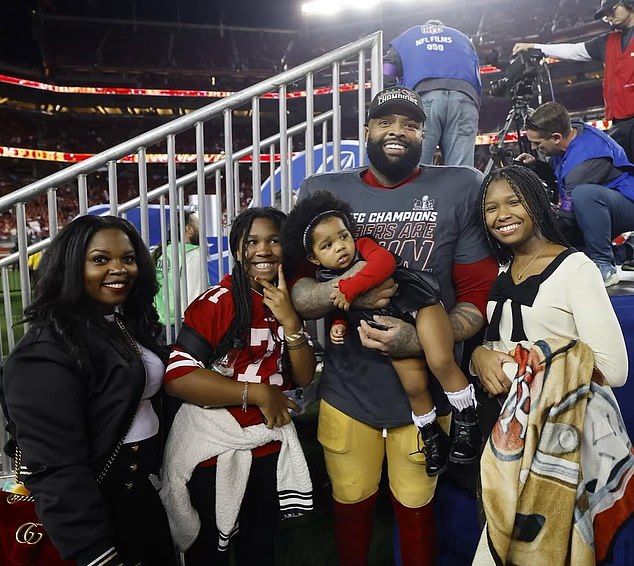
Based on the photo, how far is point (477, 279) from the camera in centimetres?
150

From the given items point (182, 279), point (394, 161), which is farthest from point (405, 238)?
point (182, 279)

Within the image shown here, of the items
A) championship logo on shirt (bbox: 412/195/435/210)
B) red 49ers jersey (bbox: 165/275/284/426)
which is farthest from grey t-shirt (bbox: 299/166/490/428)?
red 49ers jersey (bbox: 165/275/284/426)

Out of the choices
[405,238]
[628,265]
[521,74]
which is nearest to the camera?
[405,238]

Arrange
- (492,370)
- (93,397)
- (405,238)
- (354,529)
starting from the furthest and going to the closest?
1. (354,529)
2. (405,238)
3. (492,370)
4. (93,397)

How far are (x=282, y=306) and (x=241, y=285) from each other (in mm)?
183

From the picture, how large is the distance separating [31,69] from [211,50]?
5.59 m

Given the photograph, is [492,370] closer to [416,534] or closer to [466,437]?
[466,437]

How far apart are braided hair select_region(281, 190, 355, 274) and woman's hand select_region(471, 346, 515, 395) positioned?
518mm

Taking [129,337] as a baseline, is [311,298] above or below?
above

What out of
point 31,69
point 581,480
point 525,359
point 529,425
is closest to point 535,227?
point 525,359

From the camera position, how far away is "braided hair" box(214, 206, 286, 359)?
1451 mm

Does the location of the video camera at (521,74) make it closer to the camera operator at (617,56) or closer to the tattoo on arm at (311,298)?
the camera operator at (617,56)

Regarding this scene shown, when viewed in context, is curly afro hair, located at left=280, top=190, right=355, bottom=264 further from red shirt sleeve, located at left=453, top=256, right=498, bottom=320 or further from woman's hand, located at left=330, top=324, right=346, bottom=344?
red shirt sleeve, located at left=453, top=256, right=498, bottom=320

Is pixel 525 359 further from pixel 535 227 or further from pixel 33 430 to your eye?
pixel 33 430
